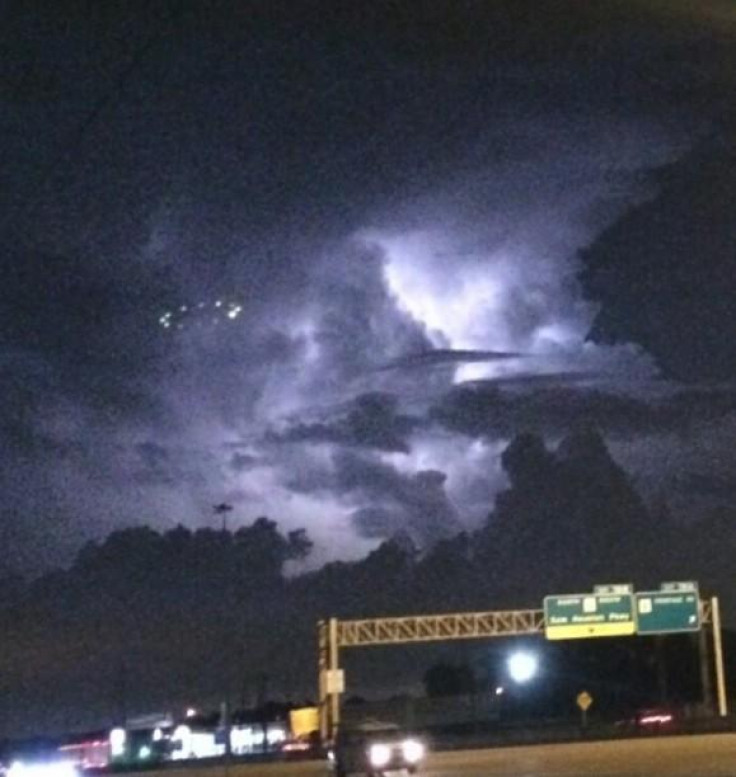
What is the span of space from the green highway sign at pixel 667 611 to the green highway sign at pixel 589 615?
0.57 meters

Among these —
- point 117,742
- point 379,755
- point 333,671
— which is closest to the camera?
point 379,755

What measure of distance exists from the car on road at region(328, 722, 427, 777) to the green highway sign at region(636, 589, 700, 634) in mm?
42771

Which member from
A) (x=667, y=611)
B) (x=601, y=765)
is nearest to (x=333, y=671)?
(x=667, y=611)

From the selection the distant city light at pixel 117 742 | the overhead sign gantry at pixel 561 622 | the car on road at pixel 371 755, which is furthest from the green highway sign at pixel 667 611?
the car on road at pixel 371 755

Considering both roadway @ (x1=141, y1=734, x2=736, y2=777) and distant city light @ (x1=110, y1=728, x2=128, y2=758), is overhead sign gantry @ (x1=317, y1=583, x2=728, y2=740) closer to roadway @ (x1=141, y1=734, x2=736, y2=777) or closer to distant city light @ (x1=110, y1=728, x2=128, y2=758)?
distant city light @ (x1=110, y1=728, x2=128, y2=758)

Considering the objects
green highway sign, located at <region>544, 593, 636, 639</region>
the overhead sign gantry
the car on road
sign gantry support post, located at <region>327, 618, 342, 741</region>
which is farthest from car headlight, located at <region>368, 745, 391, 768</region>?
green highway sign, located at <region>544, 593, 636, 639</region>

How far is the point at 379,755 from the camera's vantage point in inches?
1549

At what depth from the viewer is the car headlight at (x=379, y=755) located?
128ft

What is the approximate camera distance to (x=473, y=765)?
52844 millimetres

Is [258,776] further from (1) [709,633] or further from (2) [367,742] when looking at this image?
(1) [709,633]

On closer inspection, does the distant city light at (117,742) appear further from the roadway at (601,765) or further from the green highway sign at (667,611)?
the green highway sign at (667,611)

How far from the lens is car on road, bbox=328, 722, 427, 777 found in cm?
3912

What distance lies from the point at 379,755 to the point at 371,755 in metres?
0.26

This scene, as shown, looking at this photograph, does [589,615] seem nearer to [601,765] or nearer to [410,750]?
[601,765]
